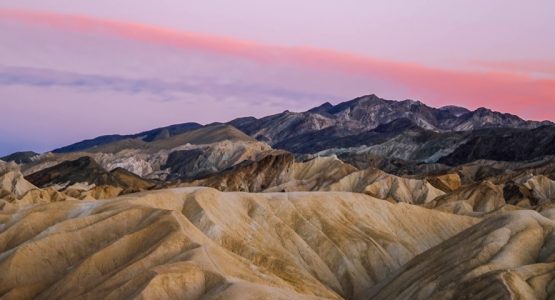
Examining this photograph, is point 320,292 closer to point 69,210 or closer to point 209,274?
point 209,274

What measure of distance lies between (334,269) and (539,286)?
37.1 meters

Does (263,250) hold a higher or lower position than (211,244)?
lower

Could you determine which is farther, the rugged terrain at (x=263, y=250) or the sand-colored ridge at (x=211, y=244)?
the sand-colored ridge at (x=211, y=244)

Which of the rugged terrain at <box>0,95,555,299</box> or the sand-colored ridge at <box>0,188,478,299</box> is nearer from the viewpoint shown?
the rugged terrain at <box>0,95,555,299</box>

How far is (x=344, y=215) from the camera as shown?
114562 millimetres

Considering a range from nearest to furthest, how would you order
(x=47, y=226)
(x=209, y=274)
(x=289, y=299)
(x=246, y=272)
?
(x=289, y=299) → (x=209, y=274) → (x=246, y=272) → (x=47, y=226)

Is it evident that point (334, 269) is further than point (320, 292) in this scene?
Yes

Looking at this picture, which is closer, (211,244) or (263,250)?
(211,244)

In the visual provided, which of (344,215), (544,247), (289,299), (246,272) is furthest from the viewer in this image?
(344,215)

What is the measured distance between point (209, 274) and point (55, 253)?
Result: 23.2 meters

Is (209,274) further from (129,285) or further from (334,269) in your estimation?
(334,269)

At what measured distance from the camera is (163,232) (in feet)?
253

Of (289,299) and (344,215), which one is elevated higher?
(289,299)

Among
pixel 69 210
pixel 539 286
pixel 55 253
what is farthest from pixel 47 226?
pixel 539 286
